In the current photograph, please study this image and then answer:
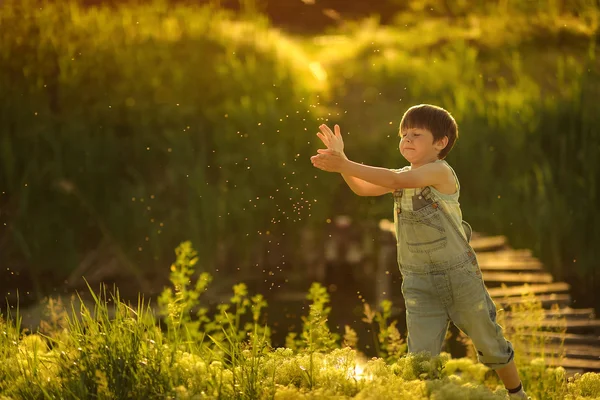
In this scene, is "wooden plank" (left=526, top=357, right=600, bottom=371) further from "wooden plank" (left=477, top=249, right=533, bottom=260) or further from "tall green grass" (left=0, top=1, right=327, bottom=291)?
"tall green grass" (left=0, top=1, right=327, bottom=291)

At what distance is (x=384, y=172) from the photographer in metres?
3.75

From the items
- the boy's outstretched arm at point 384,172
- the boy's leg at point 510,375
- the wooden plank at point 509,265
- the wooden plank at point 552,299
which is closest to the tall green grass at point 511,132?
the wooden plank at point 509,265

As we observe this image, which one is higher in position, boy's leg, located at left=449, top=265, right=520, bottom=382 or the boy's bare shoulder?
the boy's bare shoulder

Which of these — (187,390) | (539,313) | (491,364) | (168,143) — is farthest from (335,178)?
(187,390)

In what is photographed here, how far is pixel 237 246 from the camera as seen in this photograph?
274 inches

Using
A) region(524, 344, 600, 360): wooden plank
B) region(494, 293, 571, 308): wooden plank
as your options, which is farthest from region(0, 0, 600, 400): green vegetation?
region(524, 344, 600, 360): wooden plank

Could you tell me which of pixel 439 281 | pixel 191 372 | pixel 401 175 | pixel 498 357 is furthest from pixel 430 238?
pixel 191 372

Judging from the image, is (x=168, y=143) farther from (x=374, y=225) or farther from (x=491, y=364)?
(x=491, y=364)

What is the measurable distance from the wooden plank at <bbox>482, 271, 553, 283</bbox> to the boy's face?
2.50 meters

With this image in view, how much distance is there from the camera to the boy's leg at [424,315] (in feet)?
13.0

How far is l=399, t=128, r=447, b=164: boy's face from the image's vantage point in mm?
3957

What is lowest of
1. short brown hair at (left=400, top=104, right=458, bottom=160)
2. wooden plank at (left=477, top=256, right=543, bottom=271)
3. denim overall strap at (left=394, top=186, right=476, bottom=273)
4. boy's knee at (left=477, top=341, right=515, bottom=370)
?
wooden plank at (left=477, top=256, right=543, bottom=271)

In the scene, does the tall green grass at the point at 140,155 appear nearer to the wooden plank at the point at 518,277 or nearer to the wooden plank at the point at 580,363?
the wooden plank at the point at 518,277

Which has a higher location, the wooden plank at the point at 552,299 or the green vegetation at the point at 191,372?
the green vegetation at the point at 191,372
